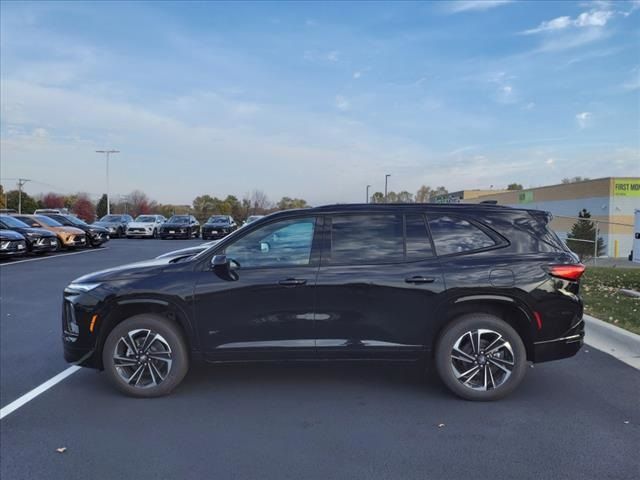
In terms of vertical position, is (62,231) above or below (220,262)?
below

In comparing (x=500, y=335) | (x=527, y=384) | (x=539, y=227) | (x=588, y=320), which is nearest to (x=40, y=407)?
(x=500, y=335)

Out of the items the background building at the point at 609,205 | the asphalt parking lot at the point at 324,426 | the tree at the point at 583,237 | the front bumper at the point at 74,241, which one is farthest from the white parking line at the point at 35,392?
the background building at the point at 609,205

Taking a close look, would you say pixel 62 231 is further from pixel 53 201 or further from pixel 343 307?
pixel 53 201

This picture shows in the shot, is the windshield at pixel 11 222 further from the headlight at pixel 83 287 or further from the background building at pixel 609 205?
the background building at pixel 609 205

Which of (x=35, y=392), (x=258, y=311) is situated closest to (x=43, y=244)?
(x=35, y=392)

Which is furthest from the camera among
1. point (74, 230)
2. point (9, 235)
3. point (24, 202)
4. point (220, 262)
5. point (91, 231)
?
point (24, 202)

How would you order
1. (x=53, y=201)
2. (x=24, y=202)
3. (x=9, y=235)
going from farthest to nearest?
(x=53, y=201) → (x=24, y=202) → (x=9, y=235)

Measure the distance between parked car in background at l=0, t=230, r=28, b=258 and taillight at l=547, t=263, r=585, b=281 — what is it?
16.7m

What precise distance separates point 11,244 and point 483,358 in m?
16.4

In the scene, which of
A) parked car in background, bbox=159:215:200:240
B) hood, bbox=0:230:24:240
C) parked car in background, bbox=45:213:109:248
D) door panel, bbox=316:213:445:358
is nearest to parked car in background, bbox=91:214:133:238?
parked car in background, bbox=159:215:200:240

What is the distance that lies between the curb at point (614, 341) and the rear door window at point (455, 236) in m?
2.02

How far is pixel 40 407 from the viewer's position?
173 inches

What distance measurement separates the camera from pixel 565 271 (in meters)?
4.43

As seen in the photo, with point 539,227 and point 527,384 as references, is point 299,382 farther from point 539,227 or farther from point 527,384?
point 539,227
